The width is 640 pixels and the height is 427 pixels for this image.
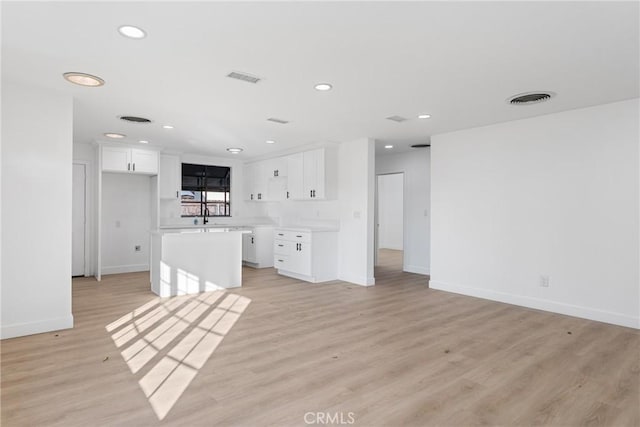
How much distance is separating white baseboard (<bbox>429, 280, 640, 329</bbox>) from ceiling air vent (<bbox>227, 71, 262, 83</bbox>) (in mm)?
3967

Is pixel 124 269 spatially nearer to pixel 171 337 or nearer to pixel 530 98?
pixel 171 337

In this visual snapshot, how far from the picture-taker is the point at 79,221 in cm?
659

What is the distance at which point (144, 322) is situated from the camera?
3.95 metres

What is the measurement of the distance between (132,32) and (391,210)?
394 inches

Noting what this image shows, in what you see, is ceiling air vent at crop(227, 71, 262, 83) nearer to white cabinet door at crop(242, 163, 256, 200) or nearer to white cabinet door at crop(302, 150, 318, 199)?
white cabinet door at crop(302, 150, 318, 199)

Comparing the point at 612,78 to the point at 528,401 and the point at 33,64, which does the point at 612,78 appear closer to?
the point at 528,401

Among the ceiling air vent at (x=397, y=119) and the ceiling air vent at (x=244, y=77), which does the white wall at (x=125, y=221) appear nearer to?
the ceiling air vent at (x=244, y=77)

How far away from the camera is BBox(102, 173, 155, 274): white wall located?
274 inches

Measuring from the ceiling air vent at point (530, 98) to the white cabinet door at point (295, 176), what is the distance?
372 cm

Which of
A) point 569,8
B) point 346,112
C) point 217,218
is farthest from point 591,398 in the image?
point 217,218

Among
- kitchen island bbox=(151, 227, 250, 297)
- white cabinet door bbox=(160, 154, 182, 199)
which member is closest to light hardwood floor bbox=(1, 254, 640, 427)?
kitchen island bbox=(151, 227, 250, 297)

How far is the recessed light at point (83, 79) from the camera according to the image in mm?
3232

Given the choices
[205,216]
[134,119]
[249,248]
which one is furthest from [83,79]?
[249,248]

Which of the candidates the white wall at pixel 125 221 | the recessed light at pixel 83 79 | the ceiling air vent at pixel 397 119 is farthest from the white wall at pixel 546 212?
the white wall at pixel 125 221
